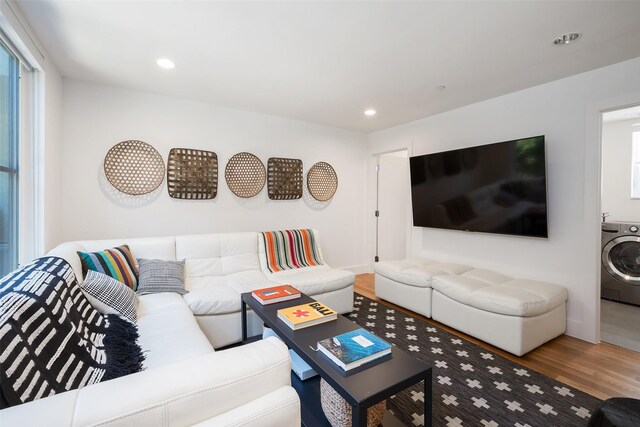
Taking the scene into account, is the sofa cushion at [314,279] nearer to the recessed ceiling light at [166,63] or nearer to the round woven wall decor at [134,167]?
the round woven wall decor at [134,167]

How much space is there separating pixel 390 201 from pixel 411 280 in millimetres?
1982

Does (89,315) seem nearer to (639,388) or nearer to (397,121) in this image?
(639,388)

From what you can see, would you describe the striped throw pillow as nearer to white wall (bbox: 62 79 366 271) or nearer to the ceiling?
white wall (bbox: 62 79 366 271)

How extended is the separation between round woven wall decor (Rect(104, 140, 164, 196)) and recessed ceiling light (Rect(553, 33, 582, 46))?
3.67 meters

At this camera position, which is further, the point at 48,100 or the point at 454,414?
the point at 48,100

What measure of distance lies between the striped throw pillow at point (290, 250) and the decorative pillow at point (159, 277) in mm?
971

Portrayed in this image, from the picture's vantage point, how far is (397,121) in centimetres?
408

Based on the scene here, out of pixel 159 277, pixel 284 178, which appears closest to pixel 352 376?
pixel 159 277

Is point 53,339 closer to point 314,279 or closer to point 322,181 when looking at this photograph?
point 314,279

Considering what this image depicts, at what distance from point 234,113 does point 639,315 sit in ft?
16.9

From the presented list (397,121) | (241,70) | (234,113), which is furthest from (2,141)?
(397,121)

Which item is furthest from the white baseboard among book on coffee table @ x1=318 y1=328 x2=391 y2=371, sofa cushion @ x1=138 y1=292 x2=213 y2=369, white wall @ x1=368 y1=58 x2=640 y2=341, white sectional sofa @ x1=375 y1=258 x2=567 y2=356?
book on coffee table @ x1=318 y1=328 x2=391 y2=371

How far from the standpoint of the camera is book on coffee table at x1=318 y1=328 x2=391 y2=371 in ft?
4.31

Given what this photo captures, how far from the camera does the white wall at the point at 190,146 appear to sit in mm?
2811
